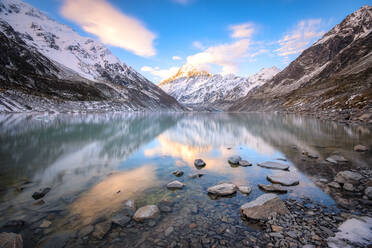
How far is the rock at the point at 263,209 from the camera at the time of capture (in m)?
8.19

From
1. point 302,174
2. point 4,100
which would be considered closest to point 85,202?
point 302,174

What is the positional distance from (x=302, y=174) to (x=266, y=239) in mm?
9355

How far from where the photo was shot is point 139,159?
760 inches

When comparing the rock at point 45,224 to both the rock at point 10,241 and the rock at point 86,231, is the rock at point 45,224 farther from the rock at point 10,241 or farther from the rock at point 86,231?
the rock at point 86,231

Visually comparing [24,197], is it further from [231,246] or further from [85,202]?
[231,246]

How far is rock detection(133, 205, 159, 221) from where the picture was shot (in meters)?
8.35

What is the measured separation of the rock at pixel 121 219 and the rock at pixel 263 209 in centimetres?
527

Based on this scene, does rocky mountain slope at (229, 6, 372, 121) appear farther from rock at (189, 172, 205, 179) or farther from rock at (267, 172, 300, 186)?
rock at (189, 172, 205, 179)

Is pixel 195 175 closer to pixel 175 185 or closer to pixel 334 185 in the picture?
pixel 175 185

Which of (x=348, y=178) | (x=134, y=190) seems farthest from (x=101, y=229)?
(x=348, y=178)

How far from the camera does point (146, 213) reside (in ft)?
28.1

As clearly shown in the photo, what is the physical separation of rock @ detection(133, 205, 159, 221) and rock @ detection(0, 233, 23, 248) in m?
3.94

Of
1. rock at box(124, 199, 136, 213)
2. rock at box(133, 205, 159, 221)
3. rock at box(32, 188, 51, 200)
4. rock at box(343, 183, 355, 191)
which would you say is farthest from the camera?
rock at box(343, 183, 355, 191)

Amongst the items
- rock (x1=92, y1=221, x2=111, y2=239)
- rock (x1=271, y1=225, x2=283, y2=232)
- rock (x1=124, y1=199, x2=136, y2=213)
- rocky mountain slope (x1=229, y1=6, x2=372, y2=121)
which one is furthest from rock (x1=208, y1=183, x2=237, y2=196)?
rocky mountain slope (x1=229, y1=6, x2=372, y2=121)
